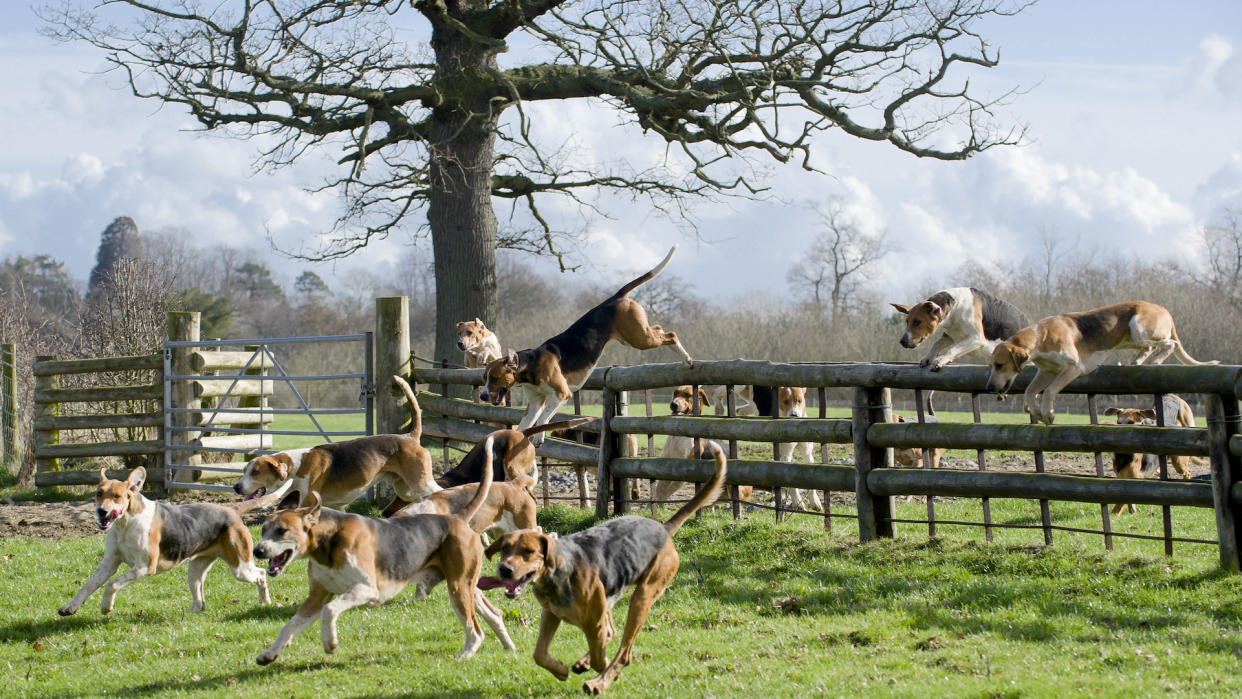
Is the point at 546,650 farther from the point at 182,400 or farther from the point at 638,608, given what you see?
the point at 182,400

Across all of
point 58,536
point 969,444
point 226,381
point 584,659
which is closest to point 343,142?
point 226,381

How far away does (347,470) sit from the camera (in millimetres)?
8906

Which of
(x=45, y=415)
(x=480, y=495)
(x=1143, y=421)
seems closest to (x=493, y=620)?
(x=480, y=495)

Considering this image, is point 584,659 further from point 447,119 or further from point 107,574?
point 447,119

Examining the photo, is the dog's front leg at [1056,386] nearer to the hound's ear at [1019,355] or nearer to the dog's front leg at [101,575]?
the hound's ear at [1019,355]

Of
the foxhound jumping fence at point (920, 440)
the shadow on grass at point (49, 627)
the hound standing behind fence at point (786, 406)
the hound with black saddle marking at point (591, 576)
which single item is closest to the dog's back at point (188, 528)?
the shadow on grass at point (49, 627)

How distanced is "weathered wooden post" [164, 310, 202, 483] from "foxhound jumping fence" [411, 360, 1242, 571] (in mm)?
5956

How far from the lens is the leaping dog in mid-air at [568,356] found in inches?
320

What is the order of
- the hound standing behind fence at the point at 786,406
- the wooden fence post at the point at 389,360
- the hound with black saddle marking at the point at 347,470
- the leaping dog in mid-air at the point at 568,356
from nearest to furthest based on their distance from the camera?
the leaping dog in mid-air at the point at 568,356 < the hound with black saddle marking at the point at 347,470 < the hound standing behind fence at the point at 786,406 < the wooden fence post at the point at 389,360

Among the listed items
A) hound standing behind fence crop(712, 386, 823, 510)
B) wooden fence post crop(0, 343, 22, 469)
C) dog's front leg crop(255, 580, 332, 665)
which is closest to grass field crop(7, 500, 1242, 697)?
dog's front leg crop(255, 580, 332, 665)

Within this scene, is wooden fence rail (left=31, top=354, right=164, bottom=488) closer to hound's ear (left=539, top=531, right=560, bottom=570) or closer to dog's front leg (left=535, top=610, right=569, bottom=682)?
dog's front leg (left=535, top=610, right=569, bottom=682)

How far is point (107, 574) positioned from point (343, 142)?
41.5 feet

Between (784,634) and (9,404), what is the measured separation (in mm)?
15250

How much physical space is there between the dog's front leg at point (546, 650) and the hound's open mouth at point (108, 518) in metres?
3.42
